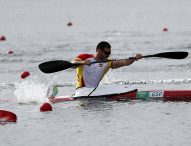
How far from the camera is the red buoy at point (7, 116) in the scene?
→ 16.6 m

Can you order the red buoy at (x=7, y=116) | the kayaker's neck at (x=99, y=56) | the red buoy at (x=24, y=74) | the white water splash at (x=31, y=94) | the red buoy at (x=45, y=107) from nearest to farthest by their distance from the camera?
the red buoy at (x=7, y=116), the red buoy at (x=45, y=107), the kayaker's neck at (x=99, y=56), the white water splash at (x=31, y=94), the red buoy at (x=24, y=74)

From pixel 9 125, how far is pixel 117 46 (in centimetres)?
1955

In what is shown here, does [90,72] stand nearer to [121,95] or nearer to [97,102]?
[97,102]

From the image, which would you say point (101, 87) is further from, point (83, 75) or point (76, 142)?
point (76, 142)

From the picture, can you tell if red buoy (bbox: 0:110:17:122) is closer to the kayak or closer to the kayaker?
the kayak

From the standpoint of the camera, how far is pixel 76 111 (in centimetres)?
1831

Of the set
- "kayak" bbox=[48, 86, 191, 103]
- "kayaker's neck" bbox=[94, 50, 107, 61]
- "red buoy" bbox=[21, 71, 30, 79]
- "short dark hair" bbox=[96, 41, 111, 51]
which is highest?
"short dark hair" bbox=[96, 41, 111, 51]

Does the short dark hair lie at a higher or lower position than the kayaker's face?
higher

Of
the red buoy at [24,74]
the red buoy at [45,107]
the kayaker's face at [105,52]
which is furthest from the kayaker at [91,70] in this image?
the red buoy at [24,74]

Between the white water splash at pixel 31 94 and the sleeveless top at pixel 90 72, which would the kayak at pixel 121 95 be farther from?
the white water splash at pixel 31 94

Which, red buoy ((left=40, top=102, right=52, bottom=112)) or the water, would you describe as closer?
the water

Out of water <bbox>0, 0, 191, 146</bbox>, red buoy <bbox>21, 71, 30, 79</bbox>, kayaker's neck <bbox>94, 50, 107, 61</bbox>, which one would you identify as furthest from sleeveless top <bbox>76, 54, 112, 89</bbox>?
red buoy <bbox>21, 71, 30, 79</bbox>

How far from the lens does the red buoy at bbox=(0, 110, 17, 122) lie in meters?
16.6

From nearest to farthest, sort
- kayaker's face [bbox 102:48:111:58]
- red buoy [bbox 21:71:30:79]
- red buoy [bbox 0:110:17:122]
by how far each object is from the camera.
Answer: red buoy [bbox 0:110:17:122] < kayaker's face [bbox 102:48:111:58] < red buoy [bbox 21:71:30:79]
